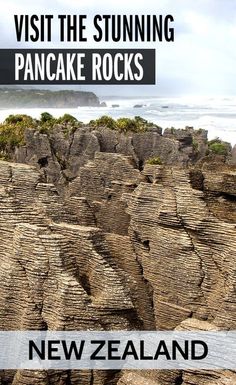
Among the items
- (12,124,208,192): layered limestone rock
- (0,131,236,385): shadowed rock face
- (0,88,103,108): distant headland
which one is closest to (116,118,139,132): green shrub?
(12,124,208,192): layered limestone rock

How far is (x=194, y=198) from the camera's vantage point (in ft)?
26.1

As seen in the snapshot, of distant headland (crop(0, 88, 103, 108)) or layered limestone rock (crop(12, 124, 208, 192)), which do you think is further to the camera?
distant headland (crop(0, 88, 103, 108))

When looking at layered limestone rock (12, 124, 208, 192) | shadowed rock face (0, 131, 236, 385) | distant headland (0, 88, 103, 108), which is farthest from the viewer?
distant headland (0, 88, 103, 108)

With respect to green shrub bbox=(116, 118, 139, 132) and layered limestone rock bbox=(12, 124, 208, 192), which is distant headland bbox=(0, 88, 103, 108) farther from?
layered limestone rock bbox=(12, 124, 208, 192)

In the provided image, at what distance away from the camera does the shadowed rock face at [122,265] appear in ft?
22.7

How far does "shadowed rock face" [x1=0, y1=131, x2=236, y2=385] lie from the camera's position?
6.91m

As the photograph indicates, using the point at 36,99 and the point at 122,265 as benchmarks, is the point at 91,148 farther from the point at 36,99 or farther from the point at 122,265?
the point at 36,99

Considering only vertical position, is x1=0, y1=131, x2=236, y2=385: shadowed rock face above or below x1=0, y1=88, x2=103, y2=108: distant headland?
below

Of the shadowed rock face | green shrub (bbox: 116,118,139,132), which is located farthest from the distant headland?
the shadowed rock face

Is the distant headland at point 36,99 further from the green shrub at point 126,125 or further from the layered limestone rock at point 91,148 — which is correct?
the layered limestone rock at point 91,148

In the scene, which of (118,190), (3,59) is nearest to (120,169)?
(118,190)

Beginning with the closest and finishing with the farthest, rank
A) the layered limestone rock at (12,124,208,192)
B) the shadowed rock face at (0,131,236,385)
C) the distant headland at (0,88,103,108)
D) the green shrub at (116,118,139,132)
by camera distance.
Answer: the shadowed rock face at (0,131,236,385)
the layered limestone rock at (12,124,208,192)
the green shrub at (116,118,139,132)
the distant headland at (0,88,103,108)

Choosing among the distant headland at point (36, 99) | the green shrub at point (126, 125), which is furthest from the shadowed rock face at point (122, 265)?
the distant headland at point (36, 99)

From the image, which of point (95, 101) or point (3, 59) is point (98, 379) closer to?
point (3, 59)
